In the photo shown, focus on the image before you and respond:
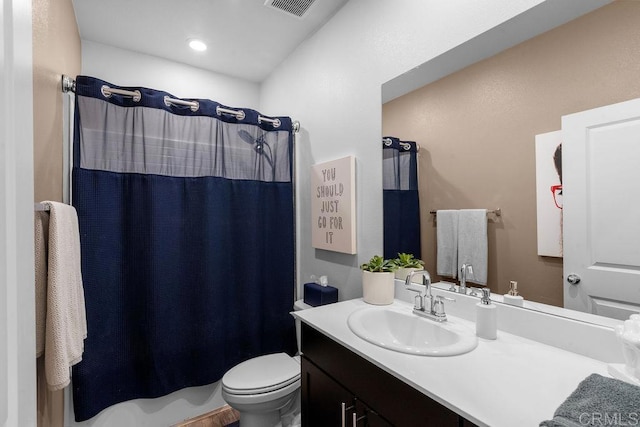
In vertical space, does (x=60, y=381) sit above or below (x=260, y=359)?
above

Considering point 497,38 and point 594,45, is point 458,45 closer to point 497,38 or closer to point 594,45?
point 497,38

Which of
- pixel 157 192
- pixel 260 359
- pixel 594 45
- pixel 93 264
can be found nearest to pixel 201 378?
pixel 260 359

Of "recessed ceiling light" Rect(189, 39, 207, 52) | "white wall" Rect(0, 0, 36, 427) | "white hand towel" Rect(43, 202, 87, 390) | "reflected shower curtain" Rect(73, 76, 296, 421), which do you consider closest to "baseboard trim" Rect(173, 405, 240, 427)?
"reflected shower curtain" Rect(73, 76, 296, 421)

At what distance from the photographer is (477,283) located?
49.3 inches

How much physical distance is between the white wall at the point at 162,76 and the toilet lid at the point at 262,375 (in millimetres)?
2021

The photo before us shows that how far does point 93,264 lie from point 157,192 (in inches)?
20.0

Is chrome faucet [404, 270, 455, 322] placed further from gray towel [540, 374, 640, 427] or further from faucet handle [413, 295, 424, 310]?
gray towel [540, 374, 640, 427]

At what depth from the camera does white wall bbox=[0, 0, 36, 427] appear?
42 centimetres

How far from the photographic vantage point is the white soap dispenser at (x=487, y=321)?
41.9 inches

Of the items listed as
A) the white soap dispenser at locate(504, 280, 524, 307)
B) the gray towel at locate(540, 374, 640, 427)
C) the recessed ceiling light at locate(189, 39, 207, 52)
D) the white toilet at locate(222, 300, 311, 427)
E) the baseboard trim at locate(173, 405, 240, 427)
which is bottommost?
the baseboard trim at locate(173, 405, 240, 427)

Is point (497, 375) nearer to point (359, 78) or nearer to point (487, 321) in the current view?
point (487, 321)

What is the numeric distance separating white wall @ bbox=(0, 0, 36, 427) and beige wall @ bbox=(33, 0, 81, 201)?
64 cm

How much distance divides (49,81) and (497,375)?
6.31 feet

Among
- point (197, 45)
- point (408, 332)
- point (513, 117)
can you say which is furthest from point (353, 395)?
point (197, 45)
